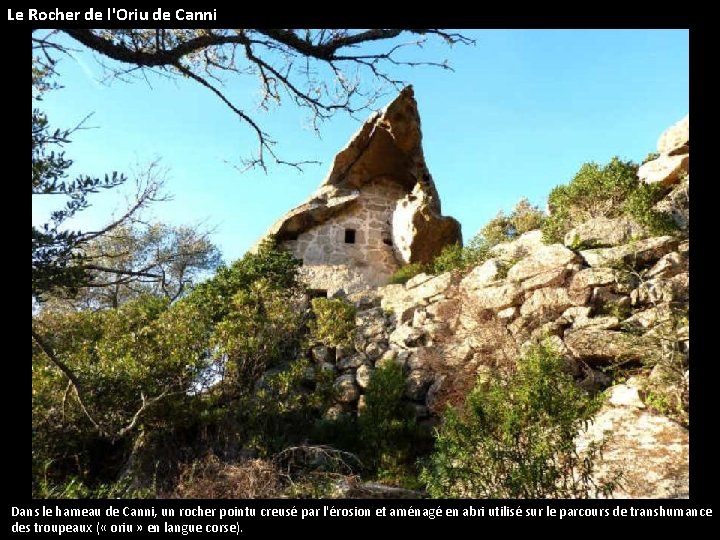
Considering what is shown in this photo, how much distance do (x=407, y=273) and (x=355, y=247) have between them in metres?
1.98

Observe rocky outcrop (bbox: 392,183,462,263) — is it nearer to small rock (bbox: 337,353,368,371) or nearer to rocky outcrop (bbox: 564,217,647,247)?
rocky outcrop (bbox: 564,217,647,247)

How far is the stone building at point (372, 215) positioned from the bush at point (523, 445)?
26.1 ft

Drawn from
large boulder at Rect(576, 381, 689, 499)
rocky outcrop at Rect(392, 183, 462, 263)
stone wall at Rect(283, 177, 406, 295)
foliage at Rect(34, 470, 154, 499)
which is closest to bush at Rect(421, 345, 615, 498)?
large boulder at Rect(576, 381, 689, 499)

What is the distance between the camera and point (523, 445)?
5461mm

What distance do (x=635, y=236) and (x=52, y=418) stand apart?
9.75 metres

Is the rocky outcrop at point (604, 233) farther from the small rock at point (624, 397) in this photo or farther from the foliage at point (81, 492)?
the foliage at point (81, 492)

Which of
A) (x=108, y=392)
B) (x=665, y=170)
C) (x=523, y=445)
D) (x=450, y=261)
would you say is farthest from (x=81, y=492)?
(x=665, y=170)

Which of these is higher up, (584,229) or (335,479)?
(584,229)

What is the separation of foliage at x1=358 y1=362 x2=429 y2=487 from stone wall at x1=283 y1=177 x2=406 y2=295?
4.96 meters

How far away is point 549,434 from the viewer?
5398mm
